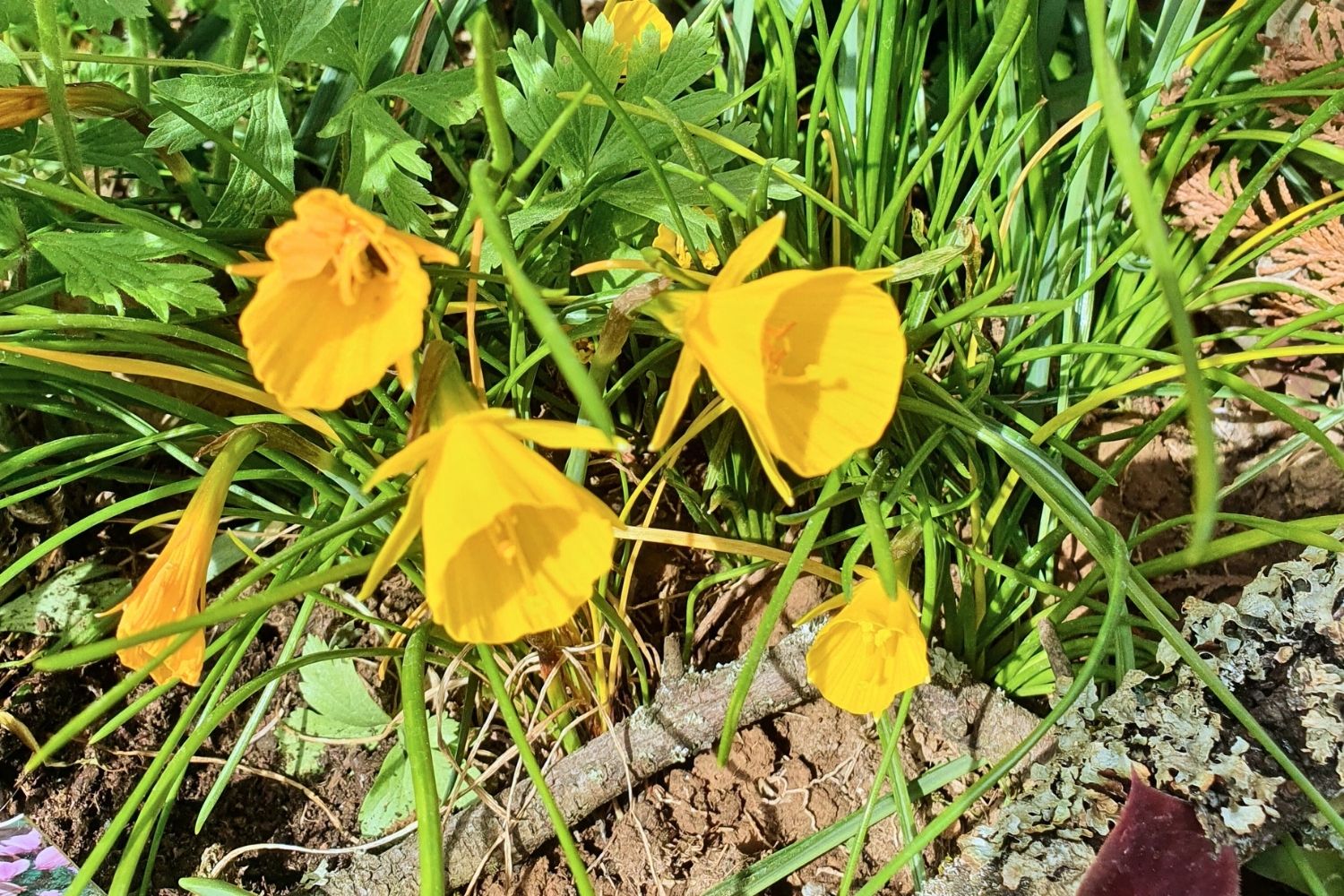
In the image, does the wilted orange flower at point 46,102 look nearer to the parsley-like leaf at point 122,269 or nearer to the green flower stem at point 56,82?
the green flower stem at point 56,82

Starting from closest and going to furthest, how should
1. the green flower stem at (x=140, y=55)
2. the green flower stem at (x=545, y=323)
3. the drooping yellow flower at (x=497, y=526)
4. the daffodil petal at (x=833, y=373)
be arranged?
the green flower stem at (x=545, y=323)
the drooping yellow flower at (x=497, y=526)
the daffodil petal at (x=833, y=373)
the green flower stem at (x=140, y=55)

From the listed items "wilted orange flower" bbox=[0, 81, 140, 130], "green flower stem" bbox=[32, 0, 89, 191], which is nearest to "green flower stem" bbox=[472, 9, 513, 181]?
"green flower stem" bbox=[32, 0, 89, 191]

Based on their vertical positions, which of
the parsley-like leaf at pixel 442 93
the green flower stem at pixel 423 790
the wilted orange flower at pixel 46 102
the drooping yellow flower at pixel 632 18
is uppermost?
the wilted orange flower at pixel 46 102

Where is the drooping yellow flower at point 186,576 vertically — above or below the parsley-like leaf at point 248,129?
below

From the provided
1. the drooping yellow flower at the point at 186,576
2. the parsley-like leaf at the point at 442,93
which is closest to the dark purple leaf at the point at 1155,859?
the drooping yellow flower at the point at 186,576

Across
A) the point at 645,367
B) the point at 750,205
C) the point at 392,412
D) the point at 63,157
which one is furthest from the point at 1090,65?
the point at 63,157

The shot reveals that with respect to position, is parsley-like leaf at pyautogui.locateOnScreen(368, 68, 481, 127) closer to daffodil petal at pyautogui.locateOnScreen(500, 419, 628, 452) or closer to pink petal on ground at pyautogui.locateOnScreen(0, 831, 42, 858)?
daffodil petal at pyautogui.locateOnScreen(500, 419, 628, 452)

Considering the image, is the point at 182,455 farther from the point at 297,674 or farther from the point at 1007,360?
the point at 1007,360
